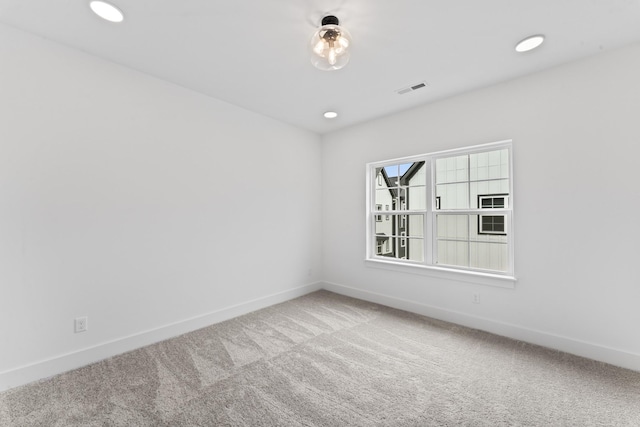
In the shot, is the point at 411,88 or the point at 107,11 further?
the point at 411,88

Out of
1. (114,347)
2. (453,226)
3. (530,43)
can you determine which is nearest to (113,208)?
(114,347)

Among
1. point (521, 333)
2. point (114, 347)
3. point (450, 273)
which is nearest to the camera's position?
point (114, 347)

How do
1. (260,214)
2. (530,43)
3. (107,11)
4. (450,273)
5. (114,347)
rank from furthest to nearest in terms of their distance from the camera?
(260,214)
(450,273)
(114,347)
(530,43)
(107,11)

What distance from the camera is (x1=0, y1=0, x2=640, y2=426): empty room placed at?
1863mm

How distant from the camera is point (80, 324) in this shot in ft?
7.41

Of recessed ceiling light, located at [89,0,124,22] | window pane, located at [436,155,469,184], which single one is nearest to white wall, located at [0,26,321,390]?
recessed ceiling light, located at [89,0,124,22]

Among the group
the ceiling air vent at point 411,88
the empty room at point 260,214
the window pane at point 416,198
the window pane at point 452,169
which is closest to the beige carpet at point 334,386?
the empty room at point 260,214

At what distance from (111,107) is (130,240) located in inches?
47.5

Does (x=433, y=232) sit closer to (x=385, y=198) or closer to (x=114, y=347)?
(x=385, y=198)

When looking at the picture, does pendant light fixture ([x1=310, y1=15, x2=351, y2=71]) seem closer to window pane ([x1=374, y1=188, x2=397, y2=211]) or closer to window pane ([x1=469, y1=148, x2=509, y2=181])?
window pane ([x1=469, y1=148, x2=509, y2=181])

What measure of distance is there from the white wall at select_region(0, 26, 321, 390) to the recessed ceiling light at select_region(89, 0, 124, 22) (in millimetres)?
633

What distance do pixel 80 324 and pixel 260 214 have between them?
2030mm

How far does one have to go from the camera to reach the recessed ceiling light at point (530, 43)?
212 centimetres

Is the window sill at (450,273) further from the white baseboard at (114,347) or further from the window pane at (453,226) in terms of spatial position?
the white baseboard at (114,347)
